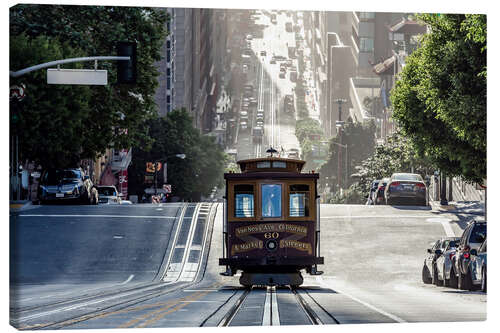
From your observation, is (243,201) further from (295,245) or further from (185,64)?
(185,64)

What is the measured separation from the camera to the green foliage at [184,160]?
48.9 meters

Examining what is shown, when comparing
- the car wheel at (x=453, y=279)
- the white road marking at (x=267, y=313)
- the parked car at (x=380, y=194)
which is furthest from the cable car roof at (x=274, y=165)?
the parked car at (x=380, y=194)

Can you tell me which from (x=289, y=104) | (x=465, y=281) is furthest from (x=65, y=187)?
(x=465, y=281)

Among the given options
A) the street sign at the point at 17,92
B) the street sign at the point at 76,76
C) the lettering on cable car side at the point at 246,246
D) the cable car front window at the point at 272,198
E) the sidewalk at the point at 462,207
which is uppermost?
the street sign at the point at 76,76

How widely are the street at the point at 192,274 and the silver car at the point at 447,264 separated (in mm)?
532

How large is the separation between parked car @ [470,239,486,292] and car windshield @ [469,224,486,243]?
1.85 ft

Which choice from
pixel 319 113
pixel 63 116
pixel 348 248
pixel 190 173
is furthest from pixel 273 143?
pixel 190 173

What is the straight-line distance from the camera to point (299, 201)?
2880 cm

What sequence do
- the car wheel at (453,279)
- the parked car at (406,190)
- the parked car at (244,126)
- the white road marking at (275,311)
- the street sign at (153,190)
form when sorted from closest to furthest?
the white road marking at (275,311)
the car wheel at (453,279)
the parked car at (244,126)
the parked car at (406,190)
the street sign at (153,190)

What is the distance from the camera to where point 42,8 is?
107ft

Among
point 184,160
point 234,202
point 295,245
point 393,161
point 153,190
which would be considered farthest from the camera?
point 184,160

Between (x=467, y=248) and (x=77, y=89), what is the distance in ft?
44.2

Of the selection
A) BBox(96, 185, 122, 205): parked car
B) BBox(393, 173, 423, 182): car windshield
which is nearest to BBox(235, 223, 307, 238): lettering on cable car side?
BBox(393, 173, 423, 182): car windshield

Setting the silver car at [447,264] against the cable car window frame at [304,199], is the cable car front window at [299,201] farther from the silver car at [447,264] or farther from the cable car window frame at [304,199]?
the silver car at [447,264]
